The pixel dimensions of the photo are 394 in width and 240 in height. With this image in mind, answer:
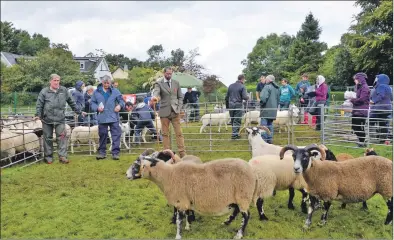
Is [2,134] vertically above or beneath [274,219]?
above

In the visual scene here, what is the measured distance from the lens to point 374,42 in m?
30.1

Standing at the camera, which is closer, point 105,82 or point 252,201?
point 252,201

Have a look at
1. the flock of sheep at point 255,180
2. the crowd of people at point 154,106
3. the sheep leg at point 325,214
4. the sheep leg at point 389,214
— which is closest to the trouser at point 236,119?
the crowd of people at point 154,106

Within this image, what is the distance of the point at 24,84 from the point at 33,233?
35.3m

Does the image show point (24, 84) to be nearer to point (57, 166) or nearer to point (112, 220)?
point (57, 166)

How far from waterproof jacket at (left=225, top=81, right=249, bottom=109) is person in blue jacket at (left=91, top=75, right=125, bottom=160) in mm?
3686

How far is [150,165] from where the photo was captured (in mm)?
5738

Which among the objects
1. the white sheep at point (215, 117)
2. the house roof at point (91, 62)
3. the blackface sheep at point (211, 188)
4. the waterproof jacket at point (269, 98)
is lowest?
the blackface sheep at point (211, 188)

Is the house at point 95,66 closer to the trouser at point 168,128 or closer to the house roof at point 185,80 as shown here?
the house roof at point 185,80

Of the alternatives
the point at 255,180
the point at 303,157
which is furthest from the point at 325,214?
the point at 255,180

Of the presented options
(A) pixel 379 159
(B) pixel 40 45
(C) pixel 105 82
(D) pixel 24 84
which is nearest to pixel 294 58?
(D) pixel 24 84

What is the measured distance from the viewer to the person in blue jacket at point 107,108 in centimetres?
1030

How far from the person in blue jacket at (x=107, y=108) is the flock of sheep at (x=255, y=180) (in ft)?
13.7

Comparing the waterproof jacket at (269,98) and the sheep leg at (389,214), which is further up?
the waterproof jacket at (269,98)
